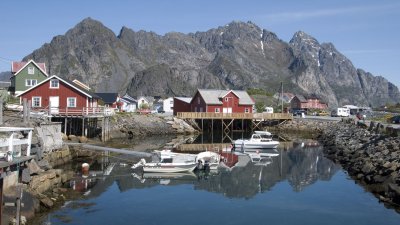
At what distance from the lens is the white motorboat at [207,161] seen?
118ft

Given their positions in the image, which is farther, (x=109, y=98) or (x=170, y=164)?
(x=109, y=98)

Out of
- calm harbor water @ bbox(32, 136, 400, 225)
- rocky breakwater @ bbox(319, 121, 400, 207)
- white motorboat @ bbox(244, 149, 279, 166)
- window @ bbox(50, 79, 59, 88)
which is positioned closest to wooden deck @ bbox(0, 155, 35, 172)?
calm harbor water @ bbox(32, 136, 400, 225)

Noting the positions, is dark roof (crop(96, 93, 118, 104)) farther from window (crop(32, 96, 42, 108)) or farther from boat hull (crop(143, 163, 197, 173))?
boat hull (crop(143, 163, 197, 173))

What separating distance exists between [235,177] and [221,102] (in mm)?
48291

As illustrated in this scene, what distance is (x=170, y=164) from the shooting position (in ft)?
113

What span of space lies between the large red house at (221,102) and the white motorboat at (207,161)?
44.1 metres

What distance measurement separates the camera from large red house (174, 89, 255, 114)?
82.0 meters

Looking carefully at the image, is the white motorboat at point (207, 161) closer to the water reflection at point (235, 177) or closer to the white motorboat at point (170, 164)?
the white motorboat at point (170, 164)

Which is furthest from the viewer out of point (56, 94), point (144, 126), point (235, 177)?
point (144, 126)

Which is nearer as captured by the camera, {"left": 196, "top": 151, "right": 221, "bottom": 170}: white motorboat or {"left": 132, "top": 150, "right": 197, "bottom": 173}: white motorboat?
{"left": 132, "top": 150, "right": 197, "bottom": 173}: white motorboat

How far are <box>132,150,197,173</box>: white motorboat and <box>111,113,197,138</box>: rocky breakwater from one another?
1087 inches

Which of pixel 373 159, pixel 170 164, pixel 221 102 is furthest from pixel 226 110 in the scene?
pixel 170 164

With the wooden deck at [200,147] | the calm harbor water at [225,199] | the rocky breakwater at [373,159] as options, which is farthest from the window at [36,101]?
the rocky breakwater at [373,159]

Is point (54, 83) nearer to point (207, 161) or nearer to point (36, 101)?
point (36, 101)
